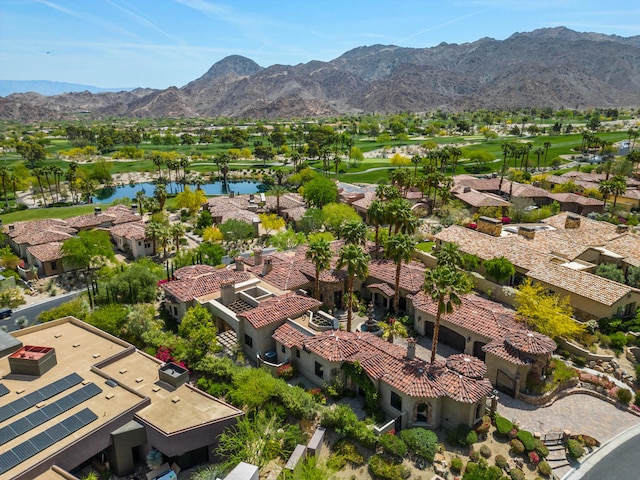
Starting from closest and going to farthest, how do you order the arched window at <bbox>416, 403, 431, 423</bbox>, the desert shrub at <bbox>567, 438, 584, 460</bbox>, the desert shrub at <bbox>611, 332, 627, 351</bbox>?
the desert shrub at <bbox>567, 438, 584, 460</bbox>, the arched window at <bbox>416, 403, 431, 423</bbox>, the desert shrub at <bbox>611, 332, 627, 351</bbox>

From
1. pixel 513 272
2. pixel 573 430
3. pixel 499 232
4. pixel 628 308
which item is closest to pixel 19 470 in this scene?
pixel 573 430

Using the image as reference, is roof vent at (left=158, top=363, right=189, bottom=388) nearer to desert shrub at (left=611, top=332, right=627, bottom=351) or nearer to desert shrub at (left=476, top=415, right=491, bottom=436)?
A: desert shrub at (left=476, top=415, right=491, bottom=436)

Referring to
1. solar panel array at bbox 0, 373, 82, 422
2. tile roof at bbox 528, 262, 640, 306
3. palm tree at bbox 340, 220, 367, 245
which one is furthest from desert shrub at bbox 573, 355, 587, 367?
solar panel array at bbox 0, 373, 82, 422

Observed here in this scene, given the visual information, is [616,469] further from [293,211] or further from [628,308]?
[293,211]

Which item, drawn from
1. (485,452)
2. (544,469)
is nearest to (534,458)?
(544,469)

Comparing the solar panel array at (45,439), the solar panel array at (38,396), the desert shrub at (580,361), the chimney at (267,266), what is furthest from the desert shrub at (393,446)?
the chimney at (267,266)

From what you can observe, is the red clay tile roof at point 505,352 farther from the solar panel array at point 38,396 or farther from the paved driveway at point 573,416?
the solar panel array at point 38,396
